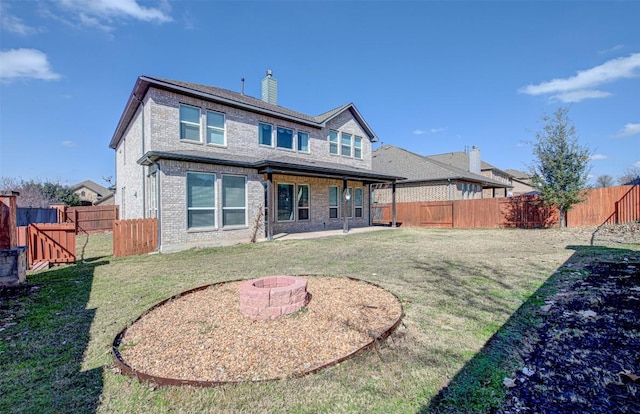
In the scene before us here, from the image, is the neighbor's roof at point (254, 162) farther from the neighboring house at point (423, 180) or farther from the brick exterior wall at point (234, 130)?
the neighboring house at point (423, 180)

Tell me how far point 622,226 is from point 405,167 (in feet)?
48.3

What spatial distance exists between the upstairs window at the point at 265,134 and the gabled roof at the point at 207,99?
0.64 metres

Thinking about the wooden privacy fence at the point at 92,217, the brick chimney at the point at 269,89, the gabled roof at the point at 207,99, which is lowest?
the wooden privacy fence at the point at 92,217

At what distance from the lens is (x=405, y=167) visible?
25.8m

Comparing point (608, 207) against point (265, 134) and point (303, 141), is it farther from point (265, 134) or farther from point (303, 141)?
point (265, 134)

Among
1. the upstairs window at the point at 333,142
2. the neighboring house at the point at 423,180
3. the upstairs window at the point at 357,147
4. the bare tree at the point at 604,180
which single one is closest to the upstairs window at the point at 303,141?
the upstairs window at the point at 333,142

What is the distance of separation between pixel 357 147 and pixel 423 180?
7346 millimetres

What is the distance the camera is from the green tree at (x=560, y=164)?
1491 centimetres

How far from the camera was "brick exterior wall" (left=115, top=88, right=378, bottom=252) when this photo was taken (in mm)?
10727

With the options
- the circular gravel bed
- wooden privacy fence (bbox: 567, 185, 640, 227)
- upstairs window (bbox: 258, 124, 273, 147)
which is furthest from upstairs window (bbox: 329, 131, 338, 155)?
the circular gravel bed

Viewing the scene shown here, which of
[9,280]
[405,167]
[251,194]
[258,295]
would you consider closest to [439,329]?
[258,295]

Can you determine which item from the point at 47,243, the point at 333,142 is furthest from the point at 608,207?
the point at 47,243

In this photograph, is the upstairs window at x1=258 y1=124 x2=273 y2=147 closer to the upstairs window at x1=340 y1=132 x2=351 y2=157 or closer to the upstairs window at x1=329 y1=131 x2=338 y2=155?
the upstairs window at x1=329 y1=131 x2=338 y2=155

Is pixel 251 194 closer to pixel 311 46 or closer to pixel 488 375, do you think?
pixel 311 46
